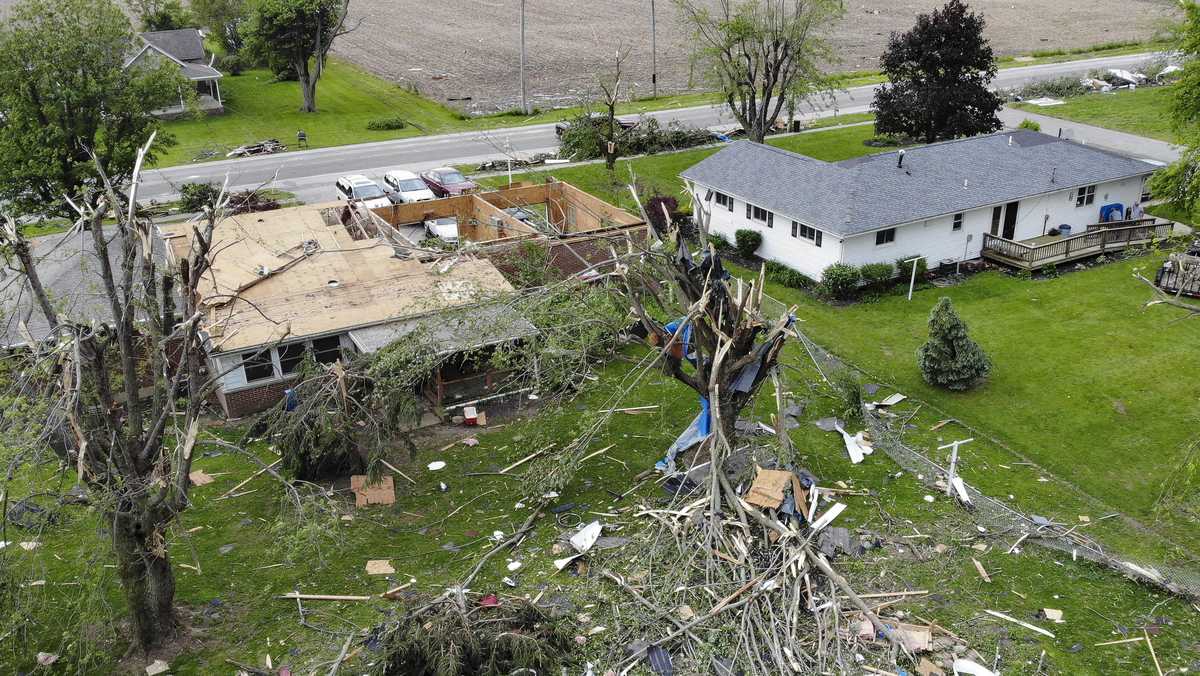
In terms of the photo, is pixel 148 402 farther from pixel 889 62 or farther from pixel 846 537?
pixel 889 62

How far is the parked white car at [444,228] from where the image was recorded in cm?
2975

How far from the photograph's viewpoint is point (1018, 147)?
3111 centimetres

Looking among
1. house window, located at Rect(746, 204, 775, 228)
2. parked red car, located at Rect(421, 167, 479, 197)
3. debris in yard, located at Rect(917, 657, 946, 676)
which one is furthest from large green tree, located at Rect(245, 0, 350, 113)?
debris in yard, located at Rect(917, 657, 946, 676)

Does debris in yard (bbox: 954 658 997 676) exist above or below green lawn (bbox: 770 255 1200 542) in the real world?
below

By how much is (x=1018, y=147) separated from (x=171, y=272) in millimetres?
26808

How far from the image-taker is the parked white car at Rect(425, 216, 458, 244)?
97.6 feet

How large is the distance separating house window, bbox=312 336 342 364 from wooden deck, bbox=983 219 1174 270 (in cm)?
1909

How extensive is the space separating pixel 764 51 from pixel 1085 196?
1347 centimetres

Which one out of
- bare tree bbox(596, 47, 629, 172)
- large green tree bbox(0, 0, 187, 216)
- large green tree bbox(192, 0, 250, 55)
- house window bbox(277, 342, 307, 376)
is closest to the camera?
house window bbox(277, 342, 307, 376)

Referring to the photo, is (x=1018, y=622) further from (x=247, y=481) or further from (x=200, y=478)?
(x=200, y=478)

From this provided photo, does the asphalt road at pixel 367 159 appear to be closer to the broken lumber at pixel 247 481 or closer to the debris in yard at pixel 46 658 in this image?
the broken lumber at pixel 247 481

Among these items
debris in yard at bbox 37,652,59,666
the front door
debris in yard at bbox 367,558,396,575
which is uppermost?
the front door

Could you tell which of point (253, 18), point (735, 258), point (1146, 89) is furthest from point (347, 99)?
point (1146, 89)

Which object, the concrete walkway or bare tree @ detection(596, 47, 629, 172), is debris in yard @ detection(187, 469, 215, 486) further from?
the concrete walkway
